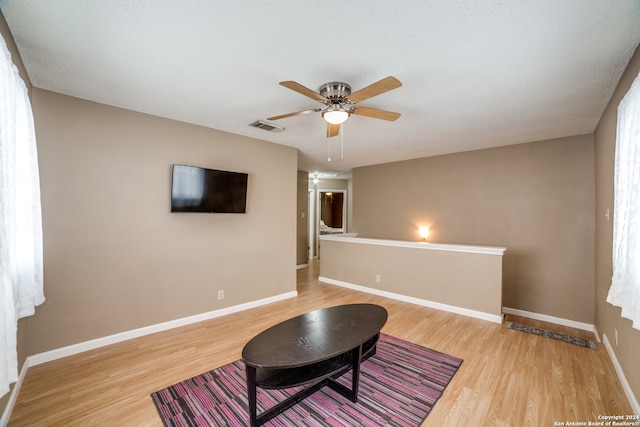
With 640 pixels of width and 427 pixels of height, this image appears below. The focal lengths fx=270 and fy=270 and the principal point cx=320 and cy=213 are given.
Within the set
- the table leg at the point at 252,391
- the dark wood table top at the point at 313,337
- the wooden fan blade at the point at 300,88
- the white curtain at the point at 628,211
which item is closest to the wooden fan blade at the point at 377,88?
the wooden fan blade at the point at 300,88

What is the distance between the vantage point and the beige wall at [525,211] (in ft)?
12.3

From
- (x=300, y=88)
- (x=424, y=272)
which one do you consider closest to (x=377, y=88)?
(x=300, y=88)

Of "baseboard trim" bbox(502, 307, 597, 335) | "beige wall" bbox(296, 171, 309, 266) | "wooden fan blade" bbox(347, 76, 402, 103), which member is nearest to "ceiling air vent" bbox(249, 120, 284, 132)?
"wooden fan blade" bbox(347, 76, 402, 103)

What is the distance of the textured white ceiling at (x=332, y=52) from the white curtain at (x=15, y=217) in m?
0.45

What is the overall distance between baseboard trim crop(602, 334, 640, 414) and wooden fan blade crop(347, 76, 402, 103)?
2.77 metres

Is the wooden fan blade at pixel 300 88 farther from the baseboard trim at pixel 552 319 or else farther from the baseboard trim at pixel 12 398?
the baseboard trim at pixel 552 319

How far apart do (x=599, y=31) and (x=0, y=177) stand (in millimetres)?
3513

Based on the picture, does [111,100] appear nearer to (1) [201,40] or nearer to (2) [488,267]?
(1) [201,40]

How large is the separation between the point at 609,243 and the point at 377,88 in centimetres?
274

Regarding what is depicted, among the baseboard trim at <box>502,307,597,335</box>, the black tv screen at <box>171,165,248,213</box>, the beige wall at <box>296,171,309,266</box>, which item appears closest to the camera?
the black tv screen at <box>171,165,248,213</box>

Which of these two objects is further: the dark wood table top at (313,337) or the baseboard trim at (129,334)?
the baseboard trim at (129,334)

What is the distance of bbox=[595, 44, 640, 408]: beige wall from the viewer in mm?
1955

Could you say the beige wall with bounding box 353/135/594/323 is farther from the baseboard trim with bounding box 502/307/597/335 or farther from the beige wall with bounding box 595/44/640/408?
the beige wall with bounding box 595/44/640/408

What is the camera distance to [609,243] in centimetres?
261
